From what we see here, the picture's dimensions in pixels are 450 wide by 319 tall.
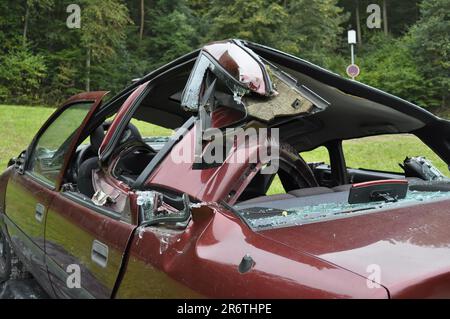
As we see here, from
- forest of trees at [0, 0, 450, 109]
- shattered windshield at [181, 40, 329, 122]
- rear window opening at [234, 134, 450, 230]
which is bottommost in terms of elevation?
rear window opening at [234, 134, 450, 230]

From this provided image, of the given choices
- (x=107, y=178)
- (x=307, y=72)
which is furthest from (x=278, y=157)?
(x=107, y=178)

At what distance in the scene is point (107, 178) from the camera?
8.88ft

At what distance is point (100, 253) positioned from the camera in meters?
2.12

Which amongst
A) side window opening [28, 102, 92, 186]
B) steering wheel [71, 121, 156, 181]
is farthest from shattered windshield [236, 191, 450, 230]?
side window opening [28, 102, 92, 186]

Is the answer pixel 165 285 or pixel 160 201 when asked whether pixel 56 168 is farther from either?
pixel 165 285

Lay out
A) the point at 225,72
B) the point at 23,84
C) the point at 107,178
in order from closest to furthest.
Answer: the point at 225,72
the point at 107,178
the point at 23,84

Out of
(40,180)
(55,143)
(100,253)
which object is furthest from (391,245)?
(55,143)

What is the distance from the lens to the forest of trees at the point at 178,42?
92.5ft

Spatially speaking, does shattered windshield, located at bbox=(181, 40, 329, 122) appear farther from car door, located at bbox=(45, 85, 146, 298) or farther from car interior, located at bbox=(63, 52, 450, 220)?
car door, located at bbox=(45, 85, 146, 298)

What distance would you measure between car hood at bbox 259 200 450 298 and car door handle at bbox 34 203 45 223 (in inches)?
67.2

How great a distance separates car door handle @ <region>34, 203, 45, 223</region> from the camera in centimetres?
289

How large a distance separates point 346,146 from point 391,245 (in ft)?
10.2

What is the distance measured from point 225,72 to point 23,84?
103 feet
